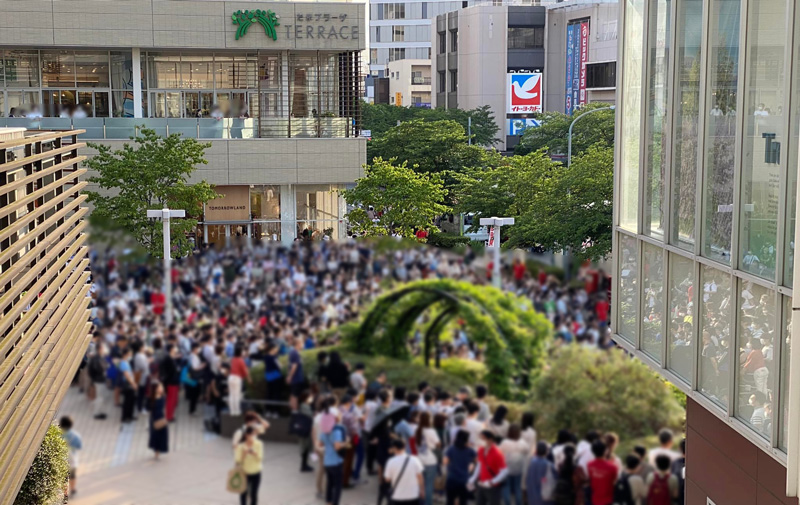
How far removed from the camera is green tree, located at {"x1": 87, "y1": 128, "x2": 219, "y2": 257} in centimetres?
2759

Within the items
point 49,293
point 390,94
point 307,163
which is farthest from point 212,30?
point 390,94

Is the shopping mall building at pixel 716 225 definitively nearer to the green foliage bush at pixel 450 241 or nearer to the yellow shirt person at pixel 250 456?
the yellow shirt person at pixel 250 456

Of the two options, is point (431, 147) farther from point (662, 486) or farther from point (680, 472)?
point (662, 486)

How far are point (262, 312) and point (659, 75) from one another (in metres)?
8.82

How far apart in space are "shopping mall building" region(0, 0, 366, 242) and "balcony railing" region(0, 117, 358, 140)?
Answer: 41 millimetres

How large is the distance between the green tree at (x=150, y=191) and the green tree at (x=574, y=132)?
2157cm

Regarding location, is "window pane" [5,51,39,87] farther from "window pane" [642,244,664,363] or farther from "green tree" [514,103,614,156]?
"window pane" [642,244,664,363]

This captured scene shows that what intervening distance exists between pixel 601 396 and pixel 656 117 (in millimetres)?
6414

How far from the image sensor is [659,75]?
788 cm

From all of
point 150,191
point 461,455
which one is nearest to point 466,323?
point 461,455

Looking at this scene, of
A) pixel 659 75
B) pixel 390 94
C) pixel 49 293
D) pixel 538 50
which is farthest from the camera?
pixel 390 94

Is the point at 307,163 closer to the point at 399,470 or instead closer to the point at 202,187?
the point at 202,187

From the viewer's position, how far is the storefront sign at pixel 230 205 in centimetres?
3369

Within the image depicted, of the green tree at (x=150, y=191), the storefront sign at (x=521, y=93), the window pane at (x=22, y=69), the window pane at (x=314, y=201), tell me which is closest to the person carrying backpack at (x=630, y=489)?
the green tree at (x=150, y=191)
